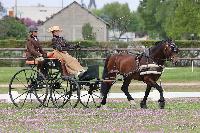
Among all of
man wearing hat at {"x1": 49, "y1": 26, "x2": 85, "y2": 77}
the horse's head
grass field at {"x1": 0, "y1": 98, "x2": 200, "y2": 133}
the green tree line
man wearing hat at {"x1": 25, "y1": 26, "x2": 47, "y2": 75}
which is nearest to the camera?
grass field at {"x1": 0, "y1": 98, "x2": 200, "y2": 133}

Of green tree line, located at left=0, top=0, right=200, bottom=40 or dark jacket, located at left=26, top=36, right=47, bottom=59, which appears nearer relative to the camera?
dark jacket, located at left=26, top=36, right=47, bottom=59

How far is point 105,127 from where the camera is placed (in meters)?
13.3

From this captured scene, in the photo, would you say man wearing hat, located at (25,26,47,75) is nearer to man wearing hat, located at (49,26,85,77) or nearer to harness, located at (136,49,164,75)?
man wearing hat, located at (49,26,85,77)

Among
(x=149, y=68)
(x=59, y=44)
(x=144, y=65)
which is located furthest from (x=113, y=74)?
(x=59, y=44)

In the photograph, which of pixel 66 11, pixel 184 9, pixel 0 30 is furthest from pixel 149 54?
pixel 66 11

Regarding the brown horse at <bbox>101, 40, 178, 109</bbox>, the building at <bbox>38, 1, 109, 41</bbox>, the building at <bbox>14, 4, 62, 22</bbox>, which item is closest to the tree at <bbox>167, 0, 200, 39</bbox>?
the brown horse at <bbox>101, 40, 178, 109</bbox>

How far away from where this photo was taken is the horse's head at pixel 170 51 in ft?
57.7

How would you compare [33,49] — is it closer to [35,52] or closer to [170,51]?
[35,52]

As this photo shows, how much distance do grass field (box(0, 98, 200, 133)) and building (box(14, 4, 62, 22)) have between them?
15474cm

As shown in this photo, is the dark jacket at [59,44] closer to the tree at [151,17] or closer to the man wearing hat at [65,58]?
the man wearing hat at [65,58]

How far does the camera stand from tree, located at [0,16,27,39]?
262 feet

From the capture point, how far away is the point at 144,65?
17891 millimetres

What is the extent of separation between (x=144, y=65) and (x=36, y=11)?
160 meters

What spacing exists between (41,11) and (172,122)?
532 ft
